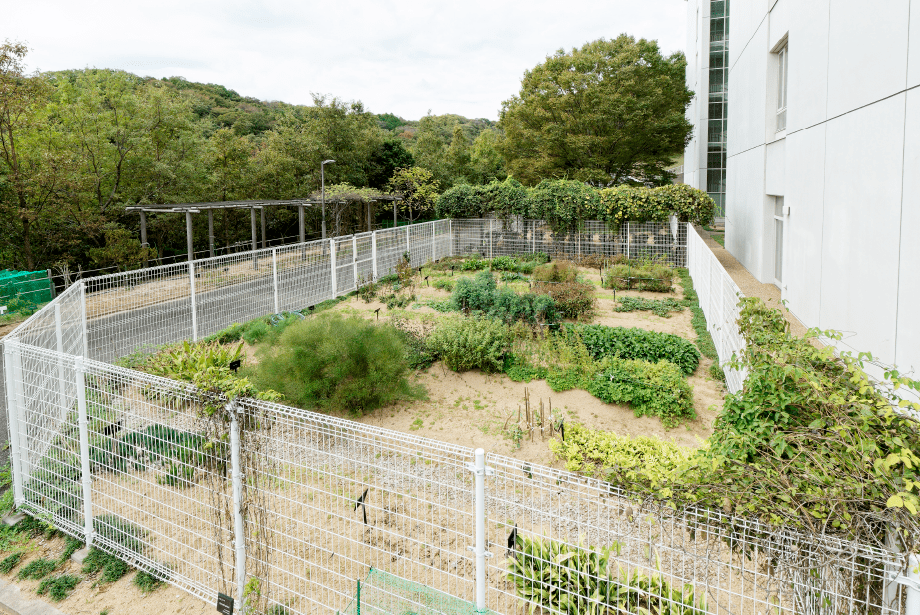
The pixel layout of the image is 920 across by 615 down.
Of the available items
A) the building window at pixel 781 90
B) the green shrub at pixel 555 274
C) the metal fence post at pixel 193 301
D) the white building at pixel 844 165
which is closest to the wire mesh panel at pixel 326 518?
the white building at pixel 844 165

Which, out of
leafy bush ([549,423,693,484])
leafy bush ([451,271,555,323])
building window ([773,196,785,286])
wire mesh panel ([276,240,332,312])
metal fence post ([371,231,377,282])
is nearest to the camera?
leafy bush ([549,423,693,484])

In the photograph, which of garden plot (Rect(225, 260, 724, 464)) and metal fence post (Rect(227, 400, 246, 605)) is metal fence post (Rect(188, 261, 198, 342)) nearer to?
garden plot (Rect(225, 260, 724, 464))

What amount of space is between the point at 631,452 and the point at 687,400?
1.90 m

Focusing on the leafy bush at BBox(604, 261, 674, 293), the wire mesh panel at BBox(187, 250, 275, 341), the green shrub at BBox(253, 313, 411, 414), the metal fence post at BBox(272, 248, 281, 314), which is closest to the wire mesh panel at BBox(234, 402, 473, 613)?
the green shrub at BBox(253, 313, 411, 414)

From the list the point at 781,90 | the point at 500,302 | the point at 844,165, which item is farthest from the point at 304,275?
the point at 781,90

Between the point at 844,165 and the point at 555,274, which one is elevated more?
the point at 844,165

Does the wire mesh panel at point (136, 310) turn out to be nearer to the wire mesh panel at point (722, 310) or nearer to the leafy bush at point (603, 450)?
the leafy bush at point (603, 450)

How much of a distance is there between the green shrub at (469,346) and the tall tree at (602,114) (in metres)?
25.0

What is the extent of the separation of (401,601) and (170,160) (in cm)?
2812

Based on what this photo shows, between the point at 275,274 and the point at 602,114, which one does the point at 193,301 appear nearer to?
the point at 275,274

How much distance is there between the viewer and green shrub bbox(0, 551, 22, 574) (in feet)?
13.8

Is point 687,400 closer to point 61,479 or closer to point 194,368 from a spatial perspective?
point 194,368

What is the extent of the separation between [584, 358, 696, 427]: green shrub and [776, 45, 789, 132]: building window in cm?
792

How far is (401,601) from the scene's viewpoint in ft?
11.0
